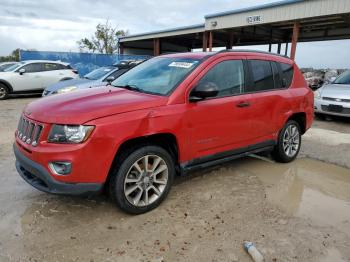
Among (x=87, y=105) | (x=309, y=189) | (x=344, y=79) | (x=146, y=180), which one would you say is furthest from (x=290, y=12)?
(x=87, y=105)

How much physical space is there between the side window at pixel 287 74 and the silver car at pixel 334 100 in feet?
13.9

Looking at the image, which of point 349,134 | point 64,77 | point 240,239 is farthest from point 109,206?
point 64,77

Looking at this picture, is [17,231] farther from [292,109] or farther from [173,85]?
[292,109]

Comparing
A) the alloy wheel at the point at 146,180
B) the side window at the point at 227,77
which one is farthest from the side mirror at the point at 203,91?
the alloy wheel at the point at 146,180

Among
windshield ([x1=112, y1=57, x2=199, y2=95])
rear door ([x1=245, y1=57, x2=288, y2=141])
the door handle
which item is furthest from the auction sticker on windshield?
rear door ([x1=245, y1=57, x2=288, y2=141])

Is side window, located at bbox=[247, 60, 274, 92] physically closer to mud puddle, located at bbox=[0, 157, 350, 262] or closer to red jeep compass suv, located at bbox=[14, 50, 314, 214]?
red jeep compass suv, located at bbox=[14, 50, 314, 214]

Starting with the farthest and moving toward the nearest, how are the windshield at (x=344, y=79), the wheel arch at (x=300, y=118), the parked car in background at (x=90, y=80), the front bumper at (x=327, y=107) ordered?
the windshield at (x=344, y=79) < the parked car in background at (x=90, y=80) < the front bumper at (x=327, y=107) < the wheel arch at (x=300, y=118)

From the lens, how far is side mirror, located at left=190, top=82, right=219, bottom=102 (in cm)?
372

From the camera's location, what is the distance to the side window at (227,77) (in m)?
4.13

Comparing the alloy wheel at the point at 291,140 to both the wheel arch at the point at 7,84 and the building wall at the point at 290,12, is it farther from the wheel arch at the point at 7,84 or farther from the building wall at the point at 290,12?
the wheel arch at the point at 7,84

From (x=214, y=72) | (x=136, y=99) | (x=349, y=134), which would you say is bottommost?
(x=349, y=134)

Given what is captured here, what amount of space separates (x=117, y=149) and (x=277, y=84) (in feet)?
9.89

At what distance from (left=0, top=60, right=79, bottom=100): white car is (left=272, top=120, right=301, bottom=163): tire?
39.0 ft

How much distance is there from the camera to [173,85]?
383cm
